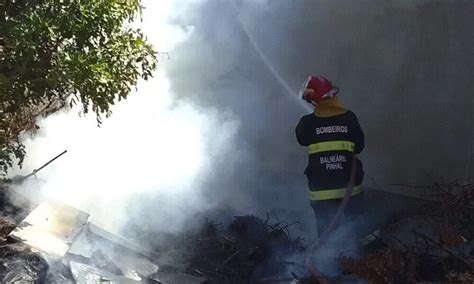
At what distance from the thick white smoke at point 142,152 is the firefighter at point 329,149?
1587mm

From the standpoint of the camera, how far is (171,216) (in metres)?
6.64

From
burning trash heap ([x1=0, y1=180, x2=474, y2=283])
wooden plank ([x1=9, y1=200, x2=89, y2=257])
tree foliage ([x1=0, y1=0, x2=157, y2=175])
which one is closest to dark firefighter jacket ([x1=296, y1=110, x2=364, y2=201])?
burning trash heap ([x1=0, y1=180, x2=474, y2=283])

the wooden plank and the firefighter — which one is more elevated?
the firefighter

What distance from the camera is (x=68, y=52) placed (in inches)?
173

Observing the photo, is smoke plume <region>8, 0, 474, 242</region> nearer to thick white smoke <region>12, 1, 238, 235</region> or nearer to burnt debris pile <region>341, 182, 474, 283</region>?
thick white smoke <region>12, 1, 238, 235</region>

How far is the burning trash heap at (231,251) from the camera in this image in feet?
16.4

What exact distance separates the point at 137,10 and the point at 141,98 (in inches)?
107

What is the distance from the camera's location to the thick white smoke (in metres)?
6.65

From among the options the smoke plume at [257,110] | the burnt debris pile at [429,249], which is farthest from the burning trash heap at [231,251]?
the smoke plume at [257,110]

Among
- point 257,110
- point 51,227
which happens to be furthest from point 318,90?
point 51,227

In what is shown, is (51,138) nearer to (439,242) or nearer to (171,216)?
(171,216)

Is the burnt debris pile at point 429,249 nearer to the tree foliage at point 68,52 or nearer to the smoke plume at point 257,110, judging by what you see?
the smoke plume at point 257,110

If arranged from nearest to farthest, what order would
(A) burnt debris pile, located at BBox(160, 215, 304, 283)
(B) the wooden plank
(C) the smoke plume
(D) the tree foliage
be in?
(D) the tree foliage < (B) the wooden plank < (A) burnt debris pile, located at BBox(160, 215, 304, 283) < (C) the smoke plume

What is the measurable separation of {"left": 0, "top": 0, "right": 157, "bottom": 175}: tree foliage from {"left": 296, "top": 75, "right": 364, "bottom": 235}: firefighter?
1.79 meters
